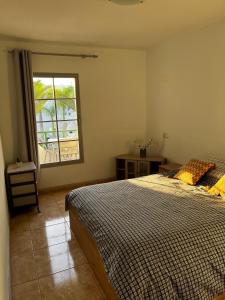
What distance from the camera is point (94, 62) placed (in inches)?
163

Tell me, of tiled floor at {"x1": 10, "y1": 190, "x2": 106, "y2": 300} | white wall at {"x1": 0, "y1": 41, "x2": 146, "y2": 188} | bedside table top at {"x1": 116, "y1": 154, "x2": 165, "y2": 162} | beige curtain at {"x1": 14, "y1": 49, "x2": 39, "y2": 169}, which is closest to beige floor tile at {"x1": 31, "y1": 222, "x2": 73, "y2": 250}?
tiled floor at {"x1": 10, "y1": 190, "x2": 106, "y2": 300}

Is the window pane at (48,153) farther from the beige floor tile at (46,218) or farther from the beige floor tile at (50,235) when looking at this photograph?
the beige floor tile at (50,235)

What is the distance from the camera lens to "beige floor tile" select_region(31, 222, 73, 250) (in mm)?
2645

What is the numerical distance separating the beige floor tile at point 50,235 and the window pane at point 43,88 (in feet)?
6.85

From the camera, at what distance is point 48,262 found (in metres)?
2.32

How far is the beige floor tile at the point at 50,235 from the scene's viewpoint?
2.64m

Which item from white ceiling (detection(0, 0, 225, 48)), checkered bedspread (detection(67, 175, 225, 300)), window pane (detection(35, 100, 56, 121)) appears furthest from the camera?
window pane (detection(35, 100, 56, 121))

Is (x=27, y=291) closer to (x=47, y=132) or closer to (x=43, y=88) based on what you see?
(x=47, y=132)

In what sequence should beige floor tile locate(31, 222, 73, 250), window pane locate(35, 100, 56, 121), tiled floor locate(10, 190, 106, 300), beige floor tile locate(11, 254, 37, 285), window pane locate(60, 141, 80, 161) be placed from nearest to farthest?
tiled floor locate(10, 190, 106, 300)
beige floor tile locate(11, 254, 37, 285)
beige floor tile locate(31, 222, 73, 250)
window pane locate(35, 100, 56, 121)
window pane locate(60, 141, 80, 161)

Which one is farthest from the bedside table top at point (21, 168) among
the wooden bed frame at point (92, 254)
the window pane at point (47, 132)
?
the wooden bed frame at point (92, 254)

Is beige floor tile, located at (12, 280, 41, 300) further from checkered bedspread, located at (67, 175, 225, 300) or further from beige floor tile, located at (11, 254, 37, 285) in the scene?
checkered bedspread, located at (67, 175, 225, 300)

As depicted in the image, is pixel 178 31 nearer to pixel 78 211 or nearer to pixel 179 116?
pixel 179 116

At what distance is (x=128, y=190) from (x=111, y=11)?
1910 mm

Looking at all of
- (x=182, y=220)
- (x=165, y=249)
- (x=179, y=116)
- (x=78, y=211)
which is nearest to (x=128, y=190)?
(x=78, y=211)
